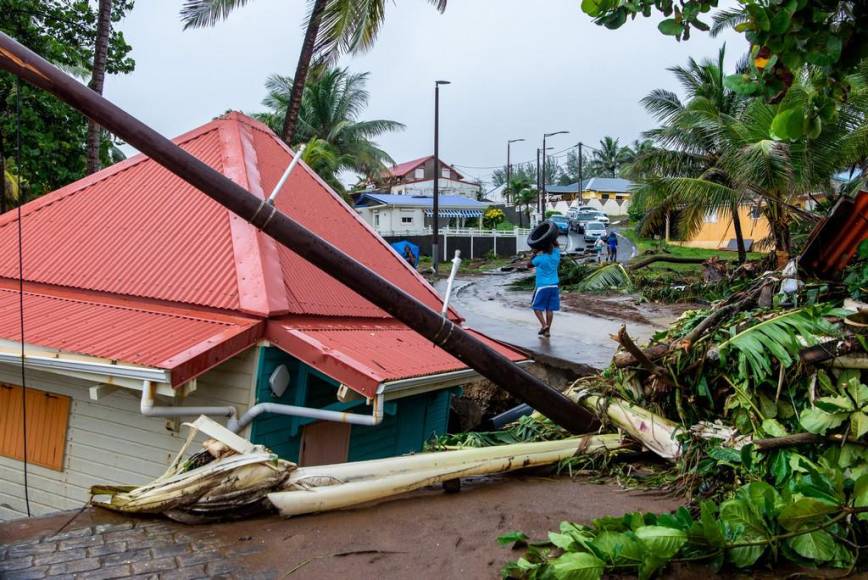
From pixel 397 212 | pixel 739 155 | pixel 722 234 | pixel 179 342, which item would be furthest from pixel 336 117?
pixel 179 342

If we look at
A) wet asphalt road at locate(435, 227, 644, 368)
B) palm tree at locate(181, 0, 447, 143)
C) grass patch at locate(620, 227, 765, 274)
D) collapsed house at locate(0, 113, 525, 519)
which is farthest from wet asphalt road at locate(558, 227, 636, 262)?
collapsed house at locate(0, 113, 525, 519)

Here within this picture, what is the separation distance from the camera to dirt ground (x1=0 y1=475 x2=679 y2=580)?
3535 mm

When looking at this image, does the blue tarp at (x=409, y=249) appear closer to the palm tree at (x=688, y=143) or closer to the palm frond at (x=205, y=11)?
the palm tree at (x=688, y=143)

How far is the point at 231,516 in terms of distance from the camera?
4055 mm

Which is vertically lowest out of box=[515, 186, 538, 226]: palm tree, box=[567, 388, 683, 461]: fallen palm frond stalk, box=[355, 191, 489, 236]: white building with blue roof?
box=[567, 388, 683, 461]: fallen palm frond stalk

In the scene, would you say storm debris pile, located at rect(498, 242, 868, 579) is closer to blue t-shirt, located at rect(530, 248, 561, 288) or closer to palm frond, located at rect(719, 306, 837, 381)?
palm frond, located at rect(719, 306, 837, 381)

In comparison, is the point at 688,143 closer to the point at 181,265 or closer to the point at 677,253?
the point at 677,253

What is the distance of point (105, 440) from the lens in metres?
7.05

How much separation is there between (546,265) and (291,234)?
7.69 meters

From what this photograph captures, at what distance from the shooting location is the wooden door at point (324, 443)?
22.8ft

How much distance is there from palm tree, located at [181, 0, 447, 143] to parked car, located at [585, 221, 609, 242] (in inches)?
1016

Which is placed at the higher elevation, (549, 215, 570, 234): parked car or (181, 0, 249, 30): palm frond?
(181, 0, 249, 30): palm frond

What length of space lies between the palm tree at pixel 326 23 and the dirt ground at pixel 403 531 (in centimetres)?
1185

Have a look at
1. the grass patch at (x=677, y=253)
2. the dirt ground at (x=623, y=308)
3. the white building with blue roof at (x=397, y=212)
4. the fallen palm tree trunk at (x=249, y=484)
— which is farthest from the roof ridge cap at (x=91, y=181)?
the white building with blue roof at (x=397, y=212)
